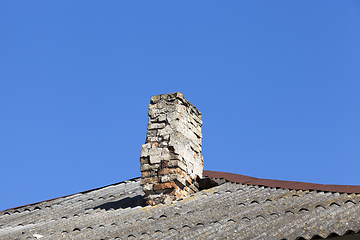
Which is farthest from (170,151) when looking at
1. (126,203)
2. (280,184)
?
(280,184)

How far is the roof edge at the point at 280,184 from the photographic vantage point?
5.73m

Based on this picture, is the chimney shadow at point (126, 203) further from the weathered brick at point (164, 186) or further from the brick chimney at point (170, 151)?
the weathered brick at point (164, 186)

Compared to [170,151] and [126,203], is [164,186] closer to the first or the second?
[170,151]

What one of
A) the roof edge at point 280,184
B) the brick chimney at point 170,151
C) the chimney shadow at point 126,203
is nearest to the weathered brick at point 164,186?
the brick chimney at point 170,151

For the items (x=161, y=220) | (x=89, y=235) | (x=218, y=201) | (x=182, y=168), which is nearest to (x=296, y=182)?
(x=218, y=201)

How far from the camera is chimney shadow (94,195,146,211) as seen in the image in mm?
6755

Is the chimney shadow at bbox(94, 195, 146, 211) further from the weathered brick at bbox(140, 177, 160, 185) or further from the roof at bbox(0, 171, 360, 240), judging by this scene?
the weathered brick at bbox(140, 177, 160, 185)

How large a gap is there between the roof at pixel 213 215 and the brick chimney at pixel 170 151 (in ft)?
0.83

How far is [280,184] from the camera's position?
256 inches

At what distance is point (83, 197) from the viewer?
7.72 m

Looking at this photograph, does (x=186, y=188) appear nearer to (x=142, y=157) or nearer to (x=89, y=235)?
(x=142, y=157)

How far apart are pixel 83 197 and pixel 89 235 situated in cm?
234

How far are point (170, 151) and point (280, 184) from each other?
1.51 metres

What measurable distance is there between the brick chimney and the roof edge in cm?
38
